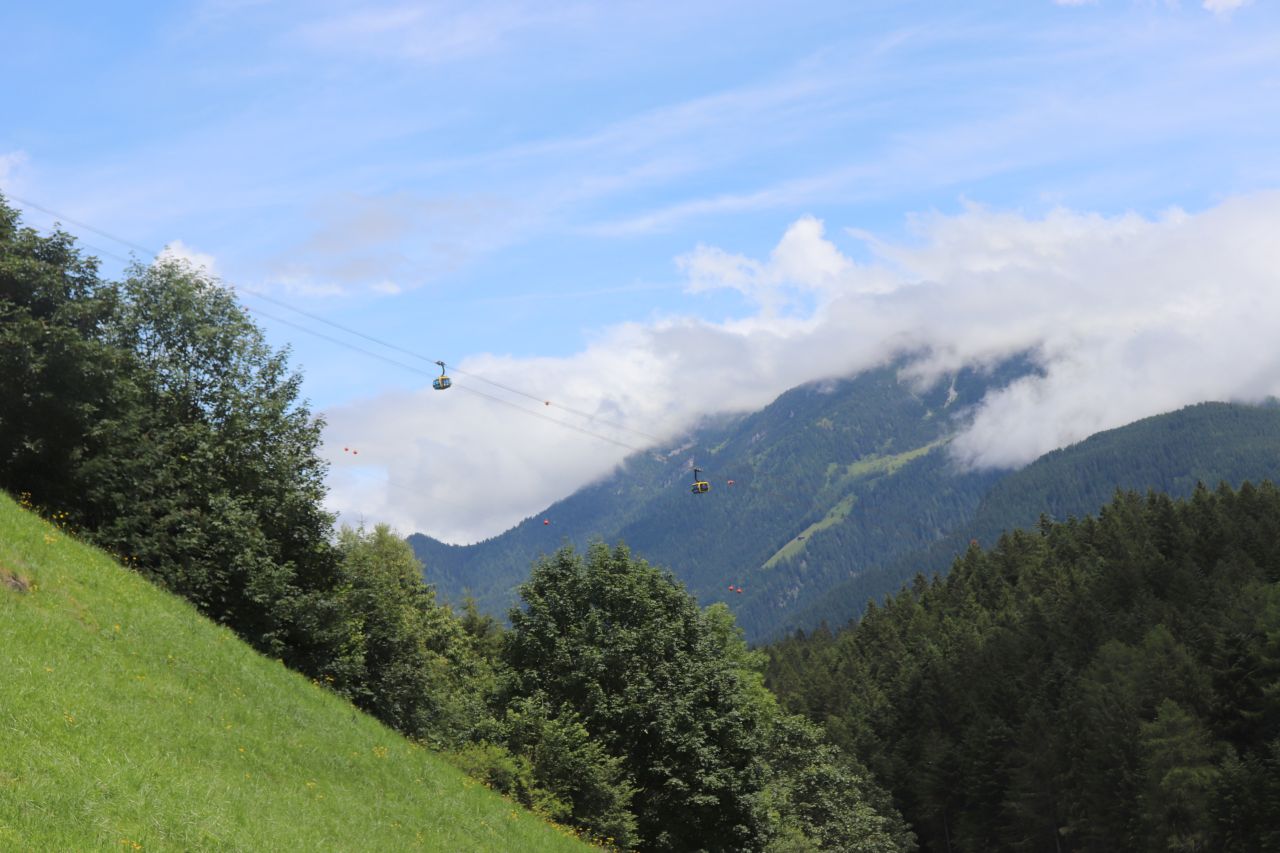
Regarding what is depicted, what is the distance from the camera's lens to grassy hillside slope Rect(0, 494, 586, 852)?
19922 mm

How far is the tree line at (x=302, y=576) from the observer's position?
49344 mm

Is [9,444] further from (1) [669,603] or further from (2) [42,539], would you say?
(1) [669,603]

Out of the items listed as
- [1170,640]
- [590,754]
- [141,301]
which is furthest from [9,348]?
[1170,640]

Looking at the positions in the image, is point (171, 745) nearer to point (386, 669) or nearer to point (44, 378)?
point (44, 378)

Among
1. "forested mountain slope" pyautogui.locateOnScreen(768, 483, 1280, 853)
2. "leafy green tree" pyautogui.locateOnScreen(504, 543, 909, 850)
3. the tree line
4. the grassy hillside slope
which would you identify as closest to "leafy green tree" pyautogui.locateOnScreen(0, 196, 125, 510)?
the tree line

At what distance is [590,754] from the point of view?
5497 centimetres

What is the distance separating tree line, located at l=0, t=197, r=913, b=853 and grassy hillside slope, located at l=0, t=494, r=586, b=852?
38.7 feet

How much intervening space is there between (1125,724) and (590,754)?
77.7 meters

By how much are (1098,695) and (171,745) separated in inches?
4503

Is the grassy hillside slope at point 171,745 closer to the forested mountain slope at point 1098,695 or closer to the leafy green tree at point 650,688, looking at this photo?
the leafy green tree at point 650,688

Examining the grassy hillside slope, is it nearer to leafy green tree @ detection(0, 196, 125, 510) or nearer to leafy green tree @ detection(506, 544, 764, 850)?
leafy green tree @ detection(0, 196, 125, 510)

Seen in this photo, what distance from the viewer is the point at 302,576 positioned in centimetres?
6075

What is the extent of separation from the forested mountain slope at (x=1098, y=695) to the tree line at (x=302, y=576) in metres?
49.2

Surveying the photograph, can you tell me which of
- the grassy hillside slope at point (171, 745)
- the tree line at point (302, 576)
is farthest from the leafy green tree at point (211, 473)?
the grassy hillside slope at point (171, 745)
